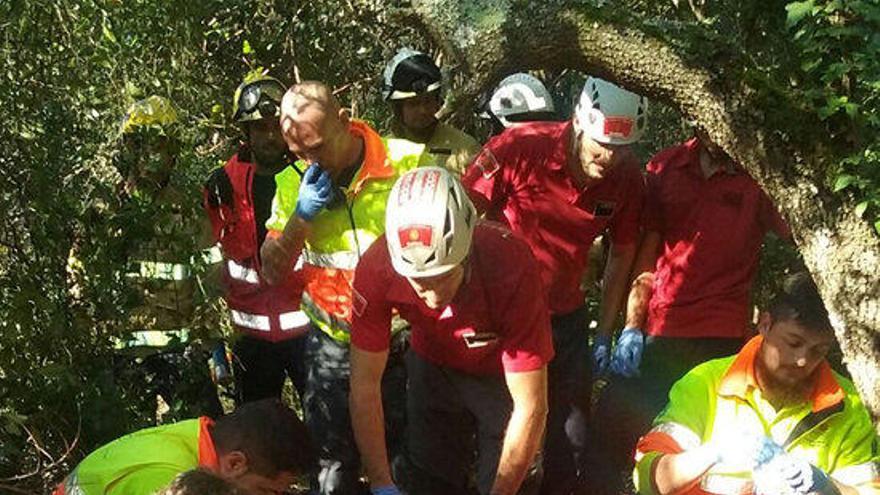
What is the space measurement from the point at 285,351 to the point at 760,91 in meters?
2.56

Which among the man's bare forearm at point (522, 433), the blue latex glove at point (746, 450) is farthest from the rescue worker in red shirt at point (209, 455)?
the blue latex glove at point (746, 450)

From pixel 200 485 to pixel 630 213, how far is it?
248 centimetres

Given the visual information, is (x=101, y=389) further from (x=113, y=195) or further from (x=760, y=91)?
(x=760, y=91)

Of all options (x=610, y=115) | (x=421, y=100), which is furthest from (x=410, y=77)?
(x=610, y=115)

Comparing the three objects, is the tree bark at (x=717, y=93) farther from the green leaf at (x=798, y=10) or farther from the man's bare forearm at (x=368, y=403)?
the man's bare forearm at (x=368, y=403)

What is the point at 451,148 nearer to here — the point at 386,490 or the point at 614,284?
the point at 614,284

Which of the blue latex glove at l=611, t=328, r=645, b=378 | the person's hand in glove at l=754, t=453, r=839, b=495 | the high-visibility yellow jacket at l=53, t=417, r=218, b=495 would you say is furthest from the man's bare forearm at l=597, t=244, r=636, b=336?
the high-visibility yellow jacket at l=53, t=417, r=218, b=495

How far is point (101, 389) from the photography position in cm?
450

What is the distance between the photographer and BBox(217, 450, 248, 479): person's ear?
3.09 meters

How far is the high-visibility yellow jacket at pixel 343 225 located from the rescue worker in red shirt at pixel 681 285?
3.52 ft

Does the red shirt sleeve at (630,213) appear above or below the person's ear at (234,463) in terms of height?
above

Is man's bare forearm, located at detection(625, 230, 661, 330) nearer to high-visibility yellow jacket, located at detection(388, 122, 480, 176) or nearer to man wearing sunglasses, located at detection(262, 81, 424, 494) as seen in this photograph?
high-visibility yellow jacket, located at detection(388, 122, 480, 176)

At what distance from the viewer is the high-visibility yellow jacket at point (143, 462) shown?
2.96 meters

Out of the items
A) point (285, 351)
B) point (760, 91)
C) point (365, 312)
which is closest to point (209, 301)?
point (285, 351)
